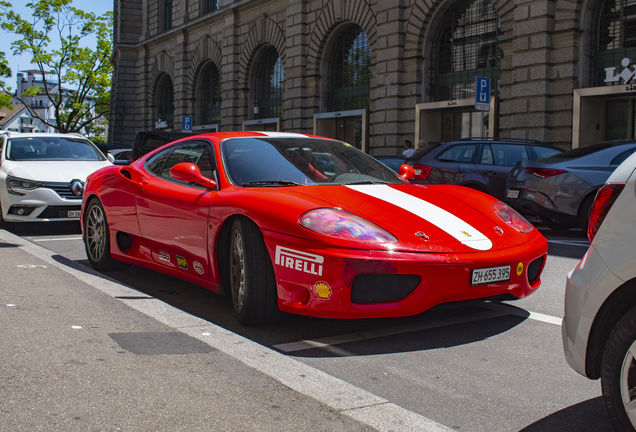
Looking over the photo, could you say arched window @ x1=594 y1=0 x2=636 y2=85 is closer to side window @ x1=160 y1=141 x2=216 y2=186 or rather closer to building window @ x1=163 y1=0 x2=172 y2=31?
side window @ x1=160 y1=141 x2=216 y2=186

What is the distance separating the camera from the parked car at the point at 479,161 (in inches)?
441

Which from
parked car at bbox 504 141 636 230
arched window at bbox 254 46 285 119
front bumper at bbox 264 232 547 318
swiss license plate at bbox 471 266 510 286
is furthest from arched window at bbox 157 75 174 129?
swiss license plate at bbox 471 266 510 286

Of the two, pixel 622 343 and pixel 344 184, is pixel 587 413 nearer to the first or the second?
pixel 622 343

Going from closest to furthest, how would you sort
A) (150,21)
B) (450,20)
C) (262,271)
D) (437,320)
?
(262,271)
(437,320)
(450,20)
(150,21)

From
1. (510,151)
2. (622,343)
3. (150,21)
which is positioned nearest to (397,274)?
(622,343)

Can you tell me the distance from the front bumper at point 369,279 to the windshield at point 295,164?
2.89ft

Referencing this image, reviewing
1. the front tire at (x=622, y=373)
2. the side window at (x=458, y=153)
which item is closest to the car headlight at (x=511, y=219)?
the front tire at (x=622, y=373)

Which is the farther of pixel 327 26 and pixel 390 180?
pixel 327 26

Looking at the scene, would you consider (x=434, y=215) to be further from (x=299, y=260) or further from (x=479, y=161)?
(x=479, y=161)

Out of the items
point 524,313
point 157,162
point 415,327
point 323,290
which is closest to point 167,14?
point 157,162

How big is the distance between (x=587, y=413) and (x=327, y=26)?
22767 mm

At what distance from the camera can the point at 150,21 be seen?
1618 inches

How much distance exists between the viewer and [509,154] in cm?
1136

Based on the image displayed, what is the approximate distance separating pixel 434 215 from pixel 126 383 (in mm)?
2116
